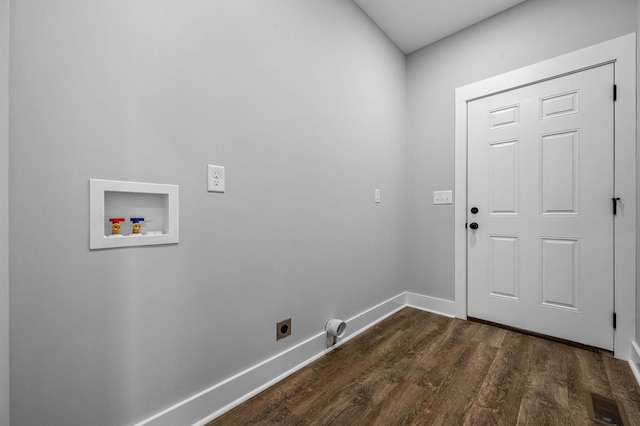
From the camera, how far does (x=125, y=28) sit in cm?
100

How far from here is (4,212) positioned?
0.78 metres

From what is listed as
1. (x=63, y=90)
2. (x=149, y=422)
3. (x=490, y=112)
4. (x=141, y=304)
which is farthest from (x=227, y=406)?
(x=490, y=112)

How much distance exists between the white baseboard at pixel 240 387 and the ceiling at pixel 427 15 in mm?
2564

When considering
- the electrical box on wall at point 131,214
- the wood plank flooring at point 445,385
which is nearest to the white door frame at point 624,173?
the wood plank flooring at point 445,385

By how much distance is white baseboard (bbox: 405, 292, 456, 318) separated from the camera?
8.11 ft

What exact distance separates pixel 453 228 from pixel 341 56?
178cm

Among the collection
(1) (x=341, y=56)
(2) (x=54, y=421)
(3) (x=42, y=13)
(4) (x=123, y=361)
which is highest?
(1) (x=341, y=56)

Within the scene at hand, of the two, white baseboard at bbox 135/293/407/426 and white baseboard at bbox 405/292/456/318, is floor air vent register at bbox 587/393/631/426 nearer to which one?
white baseboard at bbox 405/292/456/318

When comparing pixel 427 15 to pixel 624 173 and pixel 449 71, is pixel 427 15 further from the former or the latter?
pixel 624 173

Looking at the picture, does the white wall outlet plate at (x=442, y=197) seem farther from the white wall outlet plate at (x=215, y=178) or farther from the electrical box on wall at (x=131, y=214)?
the electrical box on wall at (x=131, y=214)

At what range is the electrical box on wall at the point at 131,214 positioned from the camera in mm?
944

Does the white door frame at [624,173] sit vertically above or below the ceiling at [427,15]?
below

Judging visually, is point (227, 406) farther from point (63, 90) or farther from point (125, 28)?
point (125, 28)

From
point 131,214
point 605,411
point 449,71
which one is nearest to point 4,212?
point 131,214
